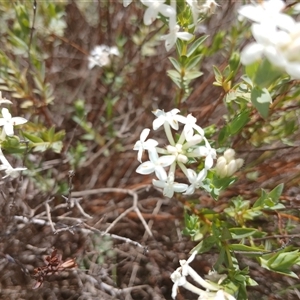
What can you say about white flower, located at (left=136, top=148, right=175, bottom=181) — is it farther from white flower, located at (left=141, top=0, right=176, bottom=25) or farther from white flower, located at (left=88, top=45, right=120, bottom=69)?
white flower, located at (left=88, top=45, right=120, bottom=69)

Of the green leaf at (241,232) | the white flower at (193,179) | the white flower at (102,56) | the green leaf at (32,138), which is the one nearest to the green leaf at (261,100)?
the white flower at (193,179)

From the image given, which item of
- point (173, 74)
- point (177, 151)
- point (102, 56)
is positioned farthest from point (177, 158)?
point (102, 56)

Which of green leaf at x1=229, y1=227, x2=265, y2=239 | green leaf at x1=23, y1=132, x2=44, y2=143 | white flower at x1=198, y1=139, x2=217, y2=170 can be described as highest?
green leaf at x1=23, y1=132, x2=44, y2=143

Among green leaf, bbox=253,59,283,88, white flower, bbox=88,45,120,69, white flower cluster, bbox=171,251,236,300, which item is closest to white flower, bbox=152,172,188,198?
white flower cluster, bbox=171,251,236,300

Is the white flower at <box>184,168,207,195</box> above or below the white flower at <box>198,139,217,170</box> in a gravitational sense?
below

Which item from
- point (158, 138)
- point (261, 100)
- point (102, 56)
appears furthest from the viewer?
point (158, 138)

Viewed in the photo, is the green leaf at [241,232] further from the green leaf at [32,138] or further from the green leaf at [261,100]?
the green leaf at [32,138]

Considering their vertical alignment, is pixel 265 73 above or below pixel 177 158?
above

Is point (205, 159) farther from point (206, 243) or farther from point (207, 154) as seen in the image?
point (206, 243)

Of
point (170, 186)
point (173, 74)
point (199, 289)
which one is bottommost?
point (199, 289)
